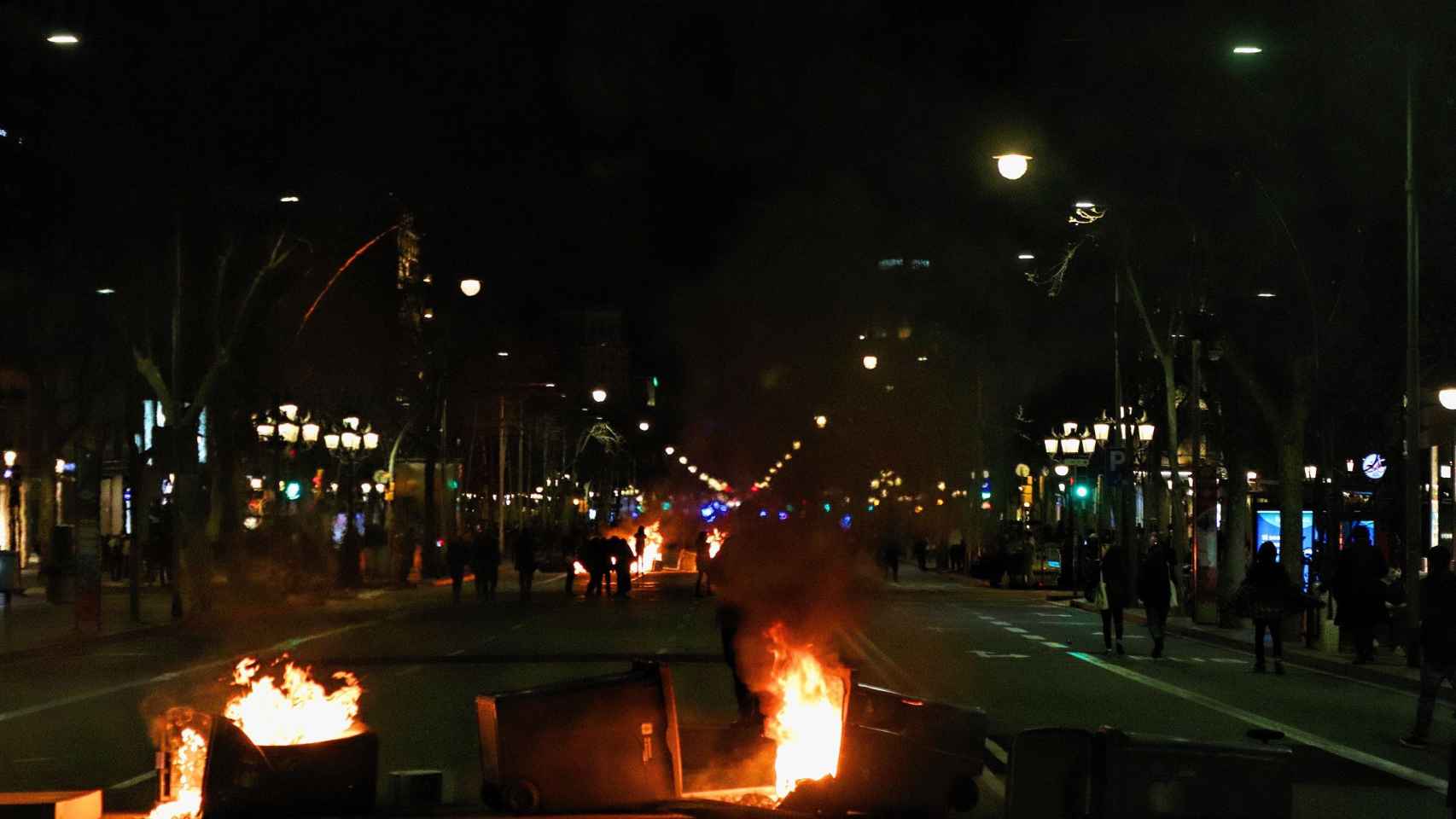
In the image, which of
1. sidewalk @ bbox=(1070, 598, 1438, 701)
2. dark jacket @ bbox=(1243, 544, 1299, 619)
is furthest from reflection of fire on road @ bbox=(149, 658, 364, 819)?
dark jacket @ bbox=(1243, 544, 1299, 619)

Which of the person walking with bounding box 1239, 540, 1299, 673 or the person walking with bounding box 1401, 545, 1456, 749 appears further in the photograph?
the person walking with bounding box 1239, 540, 1299, 673

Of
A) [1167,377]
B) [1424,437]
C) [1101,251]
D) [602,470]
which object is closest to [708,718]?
[1424,437]

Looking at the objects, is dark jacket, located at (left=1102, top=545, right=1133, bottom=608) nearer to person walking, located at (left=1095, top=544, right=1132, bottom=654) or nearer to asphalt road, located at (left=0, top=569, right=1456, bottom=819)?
person walking, located at (left=1095, top=544, right=1132, bottom=654)

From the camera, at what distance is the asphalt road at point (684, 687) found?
48.9 feet

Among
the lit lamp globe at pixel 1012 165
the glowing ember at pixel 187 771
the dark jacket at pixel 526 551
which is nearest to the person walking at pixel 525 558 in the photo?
the dark jacket at pixel 526 551

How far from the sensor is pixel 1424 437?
3138 centimetres

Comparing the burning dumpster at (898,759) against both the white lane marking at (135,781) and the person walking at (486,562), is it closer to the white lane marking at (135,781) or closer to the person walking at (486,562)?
the white lane marking at (135,781)

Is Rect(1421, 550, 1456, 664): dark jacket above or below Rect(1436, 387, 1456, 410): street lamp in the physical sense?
below

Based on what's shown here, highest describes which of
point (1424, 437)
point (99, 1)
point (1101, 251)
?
point (99, 1)

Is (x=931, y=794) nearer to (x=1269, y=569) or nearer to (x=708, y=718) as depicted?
(x=708, y=718)

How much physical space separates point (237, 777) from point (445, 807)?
1.71 meters

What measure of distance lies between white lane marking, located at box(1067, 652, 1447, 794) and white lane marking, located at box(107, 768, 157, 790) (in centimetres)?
980

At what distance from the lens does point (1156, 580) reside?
29375mm

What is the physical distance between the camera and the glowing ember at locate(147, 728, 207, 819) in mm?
10445
